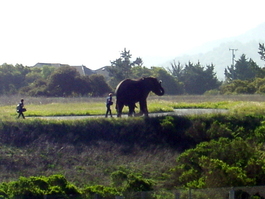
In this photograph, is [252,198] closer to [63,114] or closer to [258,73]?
[63,114]

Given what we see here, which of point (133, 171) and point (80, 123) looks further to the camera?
point (80, 123)

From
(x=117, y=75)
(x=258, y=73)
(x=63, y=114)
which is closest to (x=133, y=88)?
(x=63, y=114)

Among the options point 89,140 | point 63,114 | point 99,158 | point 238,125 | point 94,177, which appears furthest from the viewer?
point 63,114

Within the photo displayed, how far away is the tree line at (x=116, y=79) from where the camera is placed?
203 feet

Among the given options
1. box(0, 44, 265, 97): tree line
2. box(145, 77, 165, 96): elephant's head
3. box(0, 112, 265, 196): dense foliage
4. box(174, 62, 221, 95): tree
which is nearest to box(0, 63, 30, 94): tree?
box(0, 44, 265, 97): tree line

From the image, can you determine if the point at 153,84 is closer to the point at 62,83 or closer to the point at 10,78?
the point at 62,83

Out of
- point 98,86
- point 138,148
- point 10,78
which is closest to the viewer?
point 138,148

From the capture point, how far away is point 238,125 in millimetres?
28516

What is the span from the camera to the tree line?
6181 cm

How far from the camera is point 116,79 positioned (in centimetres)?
7850

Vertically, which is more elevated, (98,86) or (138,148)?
(98,86)

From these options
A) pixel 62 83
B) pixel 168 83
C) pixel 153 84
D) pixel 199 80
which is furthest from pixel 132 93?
pixel 199 80

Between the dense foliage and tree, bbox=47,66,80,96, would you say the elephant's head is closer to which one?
the dense foliage

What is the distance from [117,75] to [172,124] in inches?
2005
